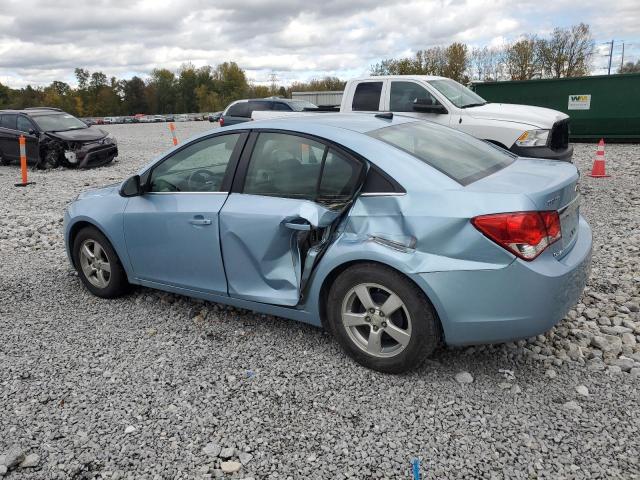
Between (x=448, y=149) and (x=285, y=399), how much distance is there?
1947 millimetres


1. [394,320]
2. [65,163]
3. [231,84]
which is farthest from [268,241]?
[231,84]

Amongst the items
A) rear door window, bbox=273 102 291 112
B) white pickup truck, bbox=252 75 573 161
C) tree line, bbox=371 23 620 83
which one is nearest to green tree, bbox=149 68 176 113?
tree line, bbox=371 23 620 83

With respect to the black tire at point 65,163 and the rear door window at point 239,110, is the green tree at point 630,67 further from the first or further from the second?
the black tire at point 65,163

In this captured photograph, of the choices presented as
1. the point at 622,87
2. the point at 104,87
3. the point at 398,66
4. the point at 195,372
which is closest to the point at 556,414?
the point at 195,372

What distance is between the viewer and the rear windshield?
3.29 meters

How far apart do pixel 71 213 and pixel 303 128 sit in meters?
2.41

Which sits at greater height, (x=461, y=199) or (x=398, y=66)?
(x=398, y=66)

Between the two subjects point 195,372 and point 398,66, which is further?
point 398,66

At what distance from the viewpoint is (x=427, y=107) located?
28.0ft

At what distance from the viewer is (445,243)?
2.90 metres

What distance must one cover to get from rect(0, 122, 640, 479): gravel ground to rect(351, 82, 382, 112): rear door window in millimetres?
5559

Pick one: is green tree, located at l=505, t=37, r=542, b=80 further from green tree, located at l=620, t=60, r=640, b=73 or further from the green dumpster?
the green dumpster

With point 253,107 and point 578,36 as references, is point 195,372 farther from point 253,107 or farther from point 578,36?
point 578,36

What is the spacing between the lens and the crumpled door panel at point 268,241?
3.41 meters
